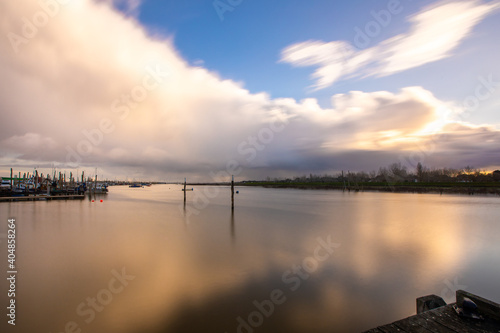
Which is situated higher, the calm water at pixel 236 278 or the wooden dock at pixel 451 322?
the wooden dock at pixel 451 322

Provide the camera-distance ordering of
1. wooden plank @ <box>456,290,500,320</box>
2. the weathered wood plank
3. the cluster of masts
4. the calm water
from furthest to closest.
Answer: the cluster of masts → the calm water → wooden plank @ <box>456,290,500,320</box> → the weathered wood plank

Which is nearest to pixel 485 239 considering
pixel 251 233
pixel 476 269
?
pixel 476 269

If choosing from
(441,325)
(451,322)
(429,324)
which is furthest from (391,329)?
(451,322)

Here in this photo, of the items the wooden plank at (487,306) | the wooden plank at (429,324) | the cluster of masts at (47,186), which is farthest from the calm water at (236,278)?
the cluster of masts at (47,186)

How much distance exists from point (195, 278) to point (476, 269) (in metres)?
10.2

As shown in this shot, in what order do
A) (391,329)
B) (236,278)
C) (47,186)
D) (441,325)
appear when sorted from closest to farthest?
(391,329), (441,325), (236,278), (47,186)

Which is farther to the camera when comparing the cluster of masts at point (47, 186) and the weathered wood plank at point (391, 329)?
the cluster of masts at point (47, 186)

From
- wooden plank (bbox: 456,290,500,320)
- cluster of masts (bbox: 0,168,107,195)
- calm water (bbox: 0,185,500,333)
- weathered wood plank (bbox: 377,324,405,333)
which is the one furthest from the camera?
cluster of masts (bbox: 0,168,107,195)

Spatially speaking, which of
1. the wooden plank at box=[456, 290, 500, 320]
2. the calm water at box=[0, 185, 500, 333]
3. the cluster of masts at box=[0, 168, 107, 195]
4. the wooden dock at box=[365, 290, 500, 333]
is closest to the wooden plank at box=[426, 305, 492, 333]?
the wooden dock at box=[365, 290, 500, 333]

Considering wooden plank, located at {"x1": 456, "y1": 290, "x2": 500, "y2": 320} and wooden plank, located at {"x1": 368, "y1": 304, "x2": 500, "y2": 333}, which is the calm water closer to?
wooden plank, located at {"x1": 368, "y1": 304, "x2": 500, "y2": 333}

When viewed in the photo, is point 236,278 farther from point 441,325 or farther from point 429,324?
point 441,325

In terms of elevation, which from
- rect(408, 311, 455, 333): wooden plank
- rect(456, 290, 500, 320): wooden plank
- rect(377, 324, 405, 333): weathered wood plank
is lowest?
rect(408, 311, 455, 333): wooden plank

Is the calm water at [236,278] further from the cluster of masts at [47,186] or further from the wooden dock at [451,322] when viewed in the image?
the cluster of masts at [47,186]

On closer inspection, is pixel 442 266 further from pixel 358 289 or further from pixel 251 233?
pixel 251 233
